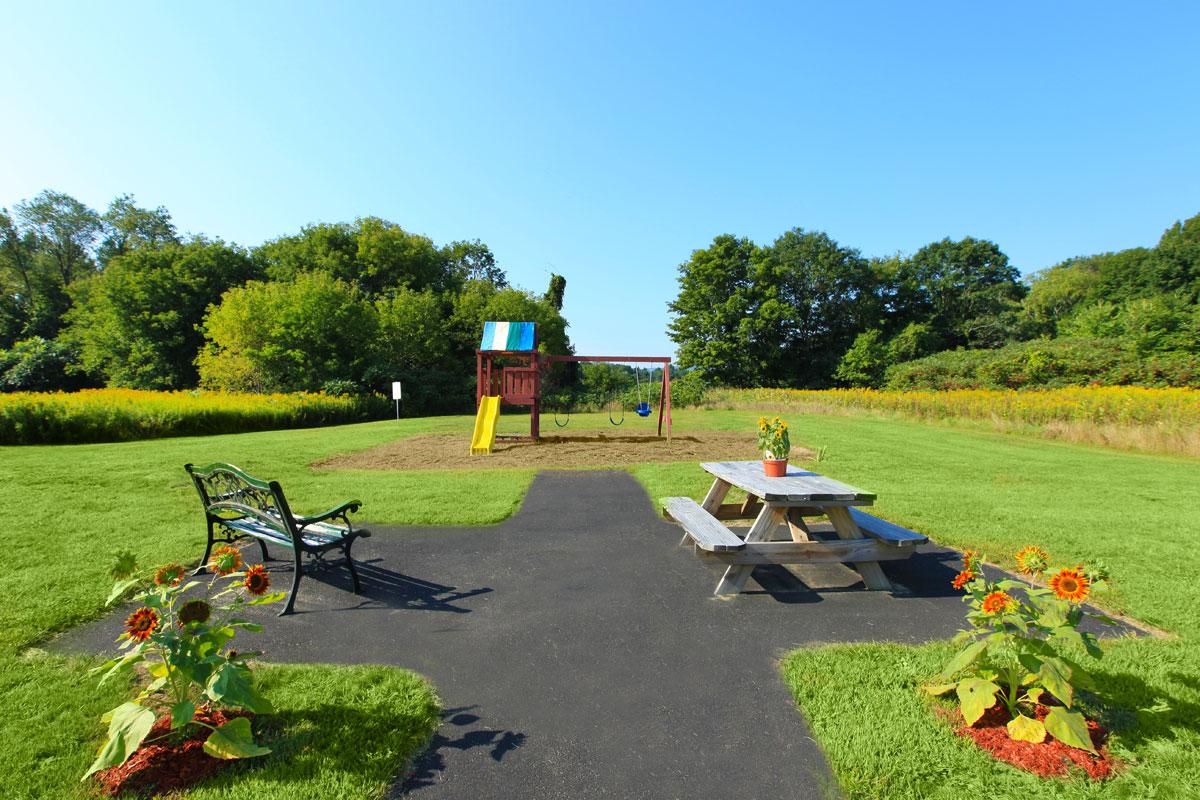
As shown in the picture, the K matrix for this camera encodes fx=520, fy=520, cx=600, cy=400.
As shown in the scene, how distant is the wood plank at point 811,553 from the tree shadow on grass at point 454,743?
7.25 feet

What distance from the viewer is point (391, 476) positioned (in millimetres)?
9680

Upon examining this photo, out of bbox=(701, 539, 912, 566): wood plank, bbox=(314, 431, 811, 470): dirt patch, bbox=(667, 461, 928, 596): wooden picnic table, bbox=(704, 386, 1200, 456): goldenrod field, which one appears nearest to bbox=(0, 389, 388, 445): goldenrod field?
bbox=(314, 431, 811, 470): dirt patch

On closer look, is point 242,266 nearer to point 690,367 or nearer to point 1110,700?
point 690,367

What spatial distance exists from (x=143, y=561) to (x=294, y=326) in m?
26.2

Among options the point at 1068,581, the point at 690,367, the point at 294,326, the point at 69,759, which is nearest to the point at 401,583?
the point at 69,759

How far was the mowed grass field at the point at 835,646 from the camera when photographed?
7.49ft

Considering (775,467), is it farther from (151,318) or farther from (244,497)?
(151,318)

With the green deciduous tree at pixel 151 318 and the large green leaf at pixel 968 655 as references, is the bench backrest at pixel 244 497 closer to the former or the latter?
the large green leaf at pixel 968 655

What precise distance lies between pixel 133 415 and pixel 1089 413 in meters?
28.4

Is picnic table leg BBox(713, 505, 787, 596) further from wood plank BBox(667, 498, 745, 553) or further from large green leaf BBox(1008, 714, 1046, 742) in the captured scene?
large green leaf BBox(1008, 714, 1046, 742)

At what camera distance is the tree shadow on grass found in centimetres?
226

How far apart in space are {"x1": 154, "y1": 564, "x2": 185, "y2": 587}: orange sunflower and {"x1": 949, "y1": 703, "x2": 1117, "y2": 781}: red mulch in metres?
3.71

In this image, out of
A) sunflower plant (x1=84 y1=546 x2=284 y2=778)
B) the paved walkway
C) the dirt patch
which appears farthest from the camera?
the dirt patch

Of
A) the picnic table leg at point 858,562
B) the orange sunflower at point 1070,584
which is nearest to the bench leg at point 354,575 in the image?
the picnic table leg at point 858,562
